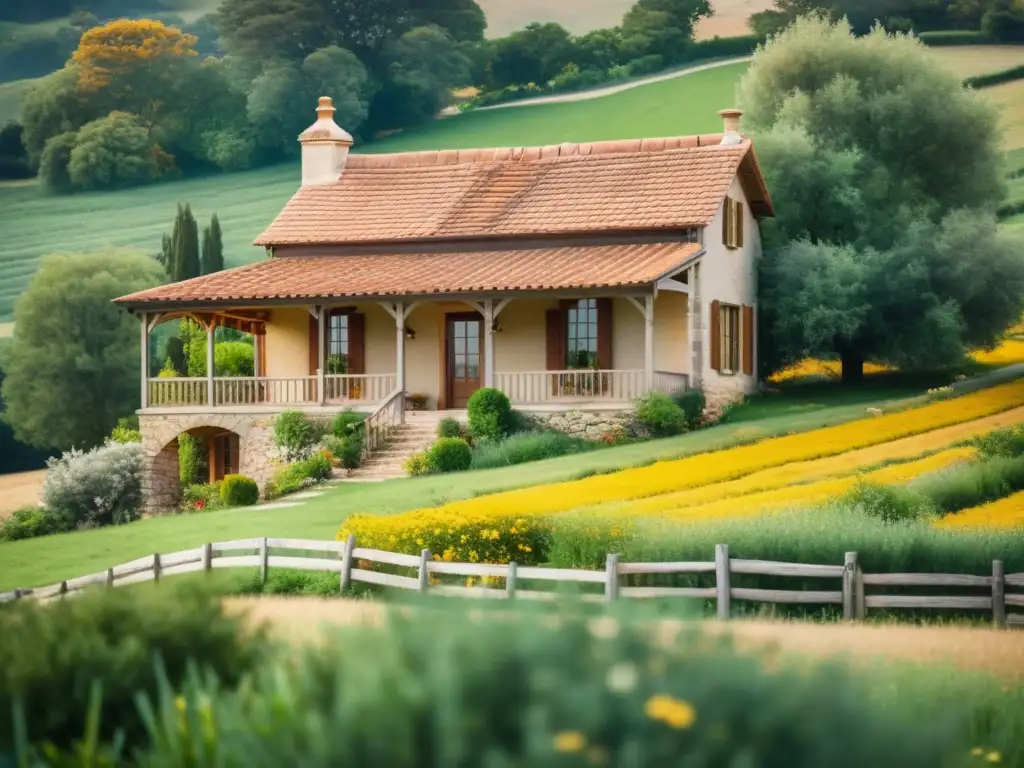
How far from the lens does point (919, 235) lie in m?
27.6

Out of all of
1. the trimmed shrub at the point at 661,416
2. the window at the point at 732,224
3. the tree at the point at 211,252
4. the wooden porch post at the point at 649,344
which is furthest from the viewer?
the tree at the point at 211,252

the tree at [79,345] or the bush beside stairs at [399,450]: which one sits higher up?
the tree at [79,345]

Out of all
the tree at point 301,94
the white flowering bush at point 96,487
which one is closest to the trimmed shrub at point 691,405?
the tree at point 301,94

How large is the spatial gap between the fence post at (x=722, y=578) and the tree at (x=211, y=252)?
21411 mm

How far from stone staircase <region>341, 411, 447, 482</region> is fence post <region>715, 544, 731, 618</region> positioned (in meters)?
9.94

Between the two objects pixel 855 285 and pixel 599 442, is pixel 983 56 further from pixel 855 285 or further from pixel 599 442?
pixel 599 442

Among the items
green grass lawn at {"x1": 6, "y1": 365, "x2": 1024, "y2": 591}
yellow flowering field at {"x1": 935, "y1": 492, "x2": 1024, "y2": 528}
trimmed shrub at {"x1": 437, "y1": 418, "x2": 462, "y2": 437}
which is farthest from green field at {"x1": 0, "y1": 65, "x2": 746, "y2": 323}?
yellow flowering field at {"x1": 935, "y1": 492, "x2": 1024, "y2": 528}

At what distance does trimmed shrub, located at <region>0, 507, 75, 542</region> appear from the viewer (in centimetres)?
2470

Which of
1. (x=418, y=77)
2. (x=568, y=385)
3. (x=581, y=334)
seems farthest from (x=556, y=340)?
(x=418, y=77)

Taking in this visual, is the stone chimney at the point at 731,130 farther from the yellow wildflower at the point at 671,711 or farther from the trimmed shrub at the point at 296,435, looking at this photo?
the yellow wildflower at the point at 671,711

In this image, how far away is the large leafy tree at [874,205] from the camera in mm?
26984

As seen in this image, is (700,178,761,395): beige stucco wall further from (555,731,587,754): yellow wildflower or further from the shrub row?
(555,731,587,754): yellow wildflower

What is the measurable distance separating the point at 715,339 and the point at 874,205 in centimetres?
393

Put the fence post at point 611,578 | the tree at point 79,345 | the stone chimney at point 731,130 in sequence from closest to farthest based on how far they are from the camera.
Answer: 1. the fence post at point 611,578
2. the stone chimney at point 731,130
3. the tree at point 79,345
